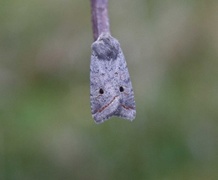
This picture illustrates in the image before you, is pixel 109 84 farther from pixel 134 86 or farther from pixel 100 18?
pixel 134 86

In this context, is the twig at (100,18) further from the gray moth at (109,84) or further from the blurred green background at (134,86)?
the blurred green background at (134,86)

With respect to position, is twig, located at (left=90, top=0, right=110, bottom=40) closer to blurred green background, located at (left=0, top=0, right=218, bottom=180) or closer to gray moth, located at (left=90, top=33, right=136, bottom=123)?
gray moth, located at (left=90, top=33, right=136, bottom=123)

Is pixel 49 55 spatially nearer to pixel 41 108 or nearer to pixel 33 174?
pixel 41 108

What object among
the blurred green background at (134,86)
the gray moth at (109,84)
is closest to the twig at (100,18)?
the gray moth at (109,84)

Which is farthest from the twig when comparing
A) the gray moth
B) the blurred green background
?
the blurred green background

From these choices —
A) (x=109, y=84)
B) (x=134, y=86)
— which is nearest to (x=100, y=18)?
(x=109, y=84)

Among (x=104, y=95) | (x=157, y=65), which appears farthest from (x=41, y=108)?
(x=104, y=95)

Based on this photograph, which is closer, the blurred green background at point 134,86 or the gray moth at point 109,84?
the gray moth at point 109,84
